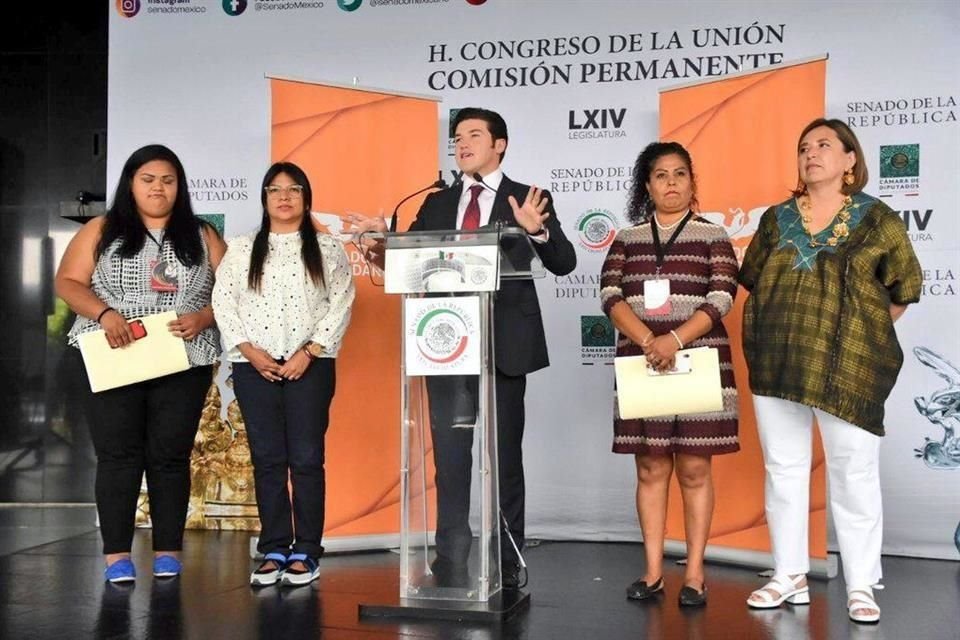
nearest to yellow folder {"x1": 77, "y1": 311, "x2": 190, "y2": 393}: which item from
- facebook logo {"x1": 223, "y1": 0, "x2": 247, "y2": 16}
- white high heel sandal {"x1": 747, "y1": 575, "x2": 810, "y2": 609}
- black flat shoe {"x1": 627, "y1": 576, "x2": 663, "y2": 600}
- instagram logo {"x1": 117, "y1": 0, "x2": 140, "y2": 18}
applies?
black flat shoe {"x1": 627, "y1": 576, "x2": 663, "y2": 600}

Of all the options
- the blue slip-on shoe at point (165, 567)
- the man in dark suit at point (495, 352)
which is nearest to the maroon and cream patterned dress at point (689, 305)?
the man in dark suit at point (495, 352)

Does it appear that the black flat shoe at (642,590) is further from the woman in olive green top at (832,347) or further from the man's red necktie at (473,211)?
the man's red necktie at (473,211)

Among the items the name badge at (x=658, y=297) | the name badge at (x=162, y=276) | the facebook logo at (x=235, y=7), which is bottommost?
the name badge at (x=658, y=297)

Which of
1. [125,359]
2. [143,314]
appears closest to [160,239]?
[143,314]

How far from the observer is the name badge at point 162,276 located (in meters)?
3.89

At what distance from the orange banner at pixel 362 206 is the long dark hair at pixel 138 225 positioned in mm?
782

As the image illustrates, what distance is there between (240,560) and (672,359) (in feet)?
6.88

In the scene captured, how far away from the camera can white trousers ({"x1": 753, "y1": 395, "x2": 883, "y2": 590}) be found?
3.31 metres

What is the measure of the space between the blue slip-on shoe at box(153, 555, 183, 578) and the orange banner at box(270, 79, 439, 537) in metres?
0.75

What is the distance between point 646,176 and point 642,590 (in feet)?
4.54

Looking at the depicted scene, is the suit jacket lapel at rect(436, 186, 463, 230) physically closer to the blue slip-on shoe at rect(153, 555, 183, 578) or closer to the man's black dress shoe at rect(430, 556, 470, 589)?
the man's black dress shoe at rect(430, 556, 470, 589)

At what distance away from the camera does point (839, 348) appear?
130 inches

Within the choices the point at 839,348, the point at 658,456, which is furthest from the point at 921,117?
the point at 658,456

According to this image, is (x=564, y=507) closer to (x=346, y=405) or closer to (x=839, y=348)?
(x=346, y=405)
